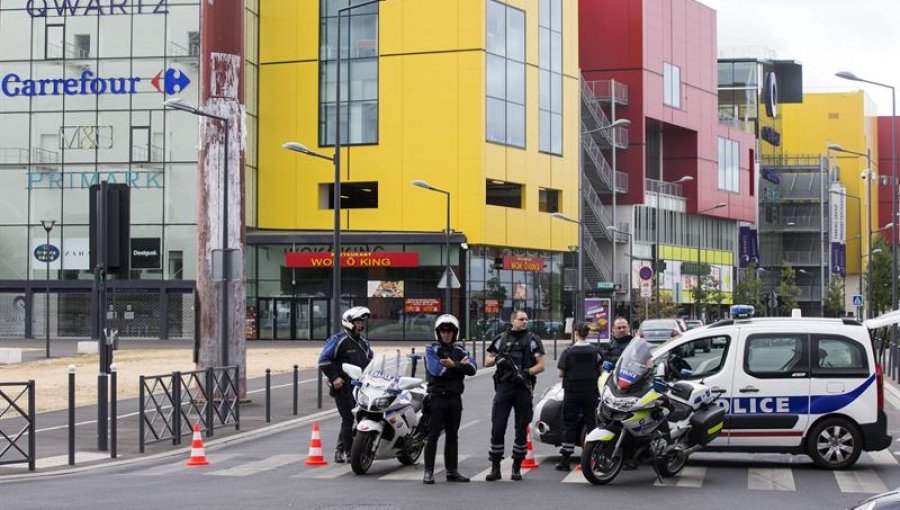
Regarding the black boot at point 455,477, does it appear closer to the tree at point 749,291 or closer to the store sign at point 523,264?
the store sign at point 523,264

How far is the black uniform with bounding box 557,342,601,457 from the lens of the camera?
50.1ft

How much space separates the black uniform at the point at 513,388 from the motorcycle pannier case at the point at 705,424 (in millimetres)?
1829

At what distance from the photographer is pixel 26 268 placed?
68188mm

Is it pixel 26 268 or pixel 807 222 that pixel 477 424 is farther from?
pixel 807 222

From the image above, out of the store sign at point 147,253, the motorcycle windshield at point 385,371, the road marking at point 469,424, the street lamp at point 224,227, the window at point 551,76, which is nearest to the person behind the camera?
the motorcycle windshield at point 385,371

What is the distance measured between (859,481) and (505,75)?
2122 inches

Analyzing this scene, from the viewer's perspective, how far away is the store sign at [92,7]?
67.6 metres

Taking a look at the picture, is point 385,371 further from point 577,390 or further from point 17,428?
point 17,428

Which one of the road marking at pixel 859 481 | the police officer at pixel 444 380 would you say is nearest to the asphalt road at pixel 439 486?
the road marking at pixel 859 481

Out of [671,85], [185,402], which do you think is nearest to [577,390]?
[185,402]

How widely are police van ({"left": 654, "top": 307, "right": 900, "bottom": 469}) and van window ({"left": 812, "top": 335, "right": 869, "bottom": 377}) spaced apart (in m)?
0.01

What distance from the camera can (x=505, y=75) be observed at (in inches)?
2630

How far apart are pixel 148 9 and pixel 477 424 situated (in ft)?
167

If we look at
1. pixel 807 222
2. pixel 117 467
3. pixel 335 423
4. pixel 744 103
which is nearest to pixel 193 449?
pixel 117 467
